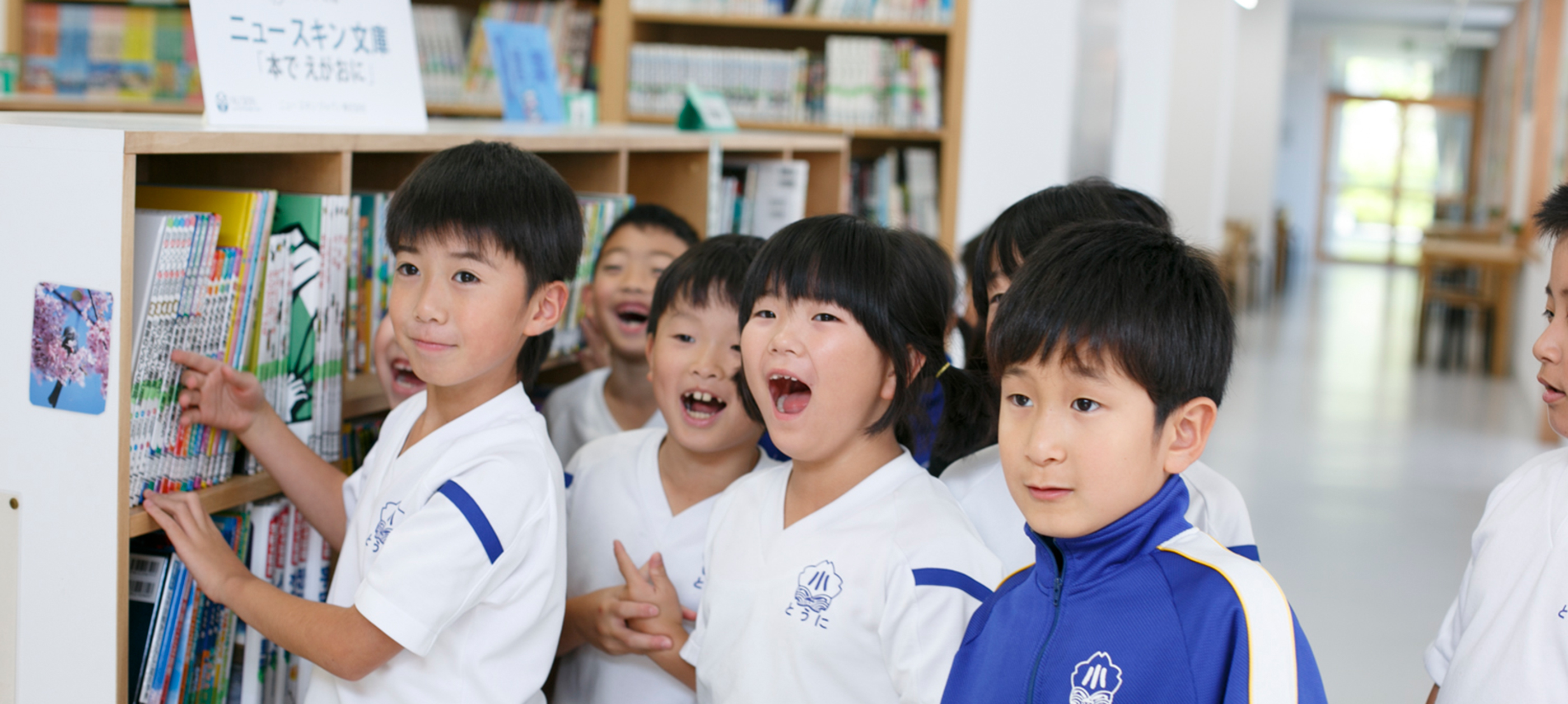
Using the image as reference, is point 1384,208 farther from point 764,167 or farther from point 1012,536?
point 1012,536

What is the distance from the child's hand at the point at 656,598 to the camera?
1.56 metres

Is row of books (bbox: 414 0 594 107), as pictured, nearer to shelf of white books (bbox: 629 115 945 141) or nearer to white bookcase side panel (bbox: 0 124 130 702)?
shelf of white books (bbox: 629 115 945 141)

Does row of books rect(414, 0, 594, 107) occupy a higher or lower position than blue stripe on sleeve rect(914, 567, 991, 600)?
higher

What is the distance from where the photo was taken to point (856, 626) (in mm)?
1358

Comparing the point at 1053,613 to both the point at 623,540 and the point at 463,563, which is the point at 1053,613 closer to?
the point at 463,563

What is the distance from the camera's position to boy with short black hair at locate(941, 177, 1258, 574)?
5.06 ft

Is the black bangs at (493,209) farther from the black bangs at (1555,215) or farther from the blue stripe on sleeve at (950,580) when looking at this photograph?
the black bangs at (1555,215)

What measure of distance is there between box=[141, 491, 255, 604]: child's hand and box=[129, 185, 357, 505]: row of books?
0.04 m

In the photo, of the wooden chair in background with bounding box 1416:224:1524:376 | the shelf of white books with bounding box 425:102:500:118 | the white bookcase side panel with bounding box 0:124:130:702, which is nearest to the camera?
the white bookcase side panel with bounding box 0:124:130:702

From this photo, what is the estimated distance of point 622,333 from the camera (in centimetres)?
221

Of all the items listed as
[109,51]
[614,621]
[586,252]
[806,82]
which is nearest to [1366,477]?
[806,82]

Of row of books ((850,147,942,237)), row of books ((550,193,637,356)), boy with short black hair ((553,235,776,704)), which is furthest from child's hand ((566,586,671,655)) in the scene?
row of books ((850,147,942,237))

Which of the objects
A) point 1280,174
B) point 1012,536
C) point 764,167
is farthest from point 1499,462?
point 1280,174

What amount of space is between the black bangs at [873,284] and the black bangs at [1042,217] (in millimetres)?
145
